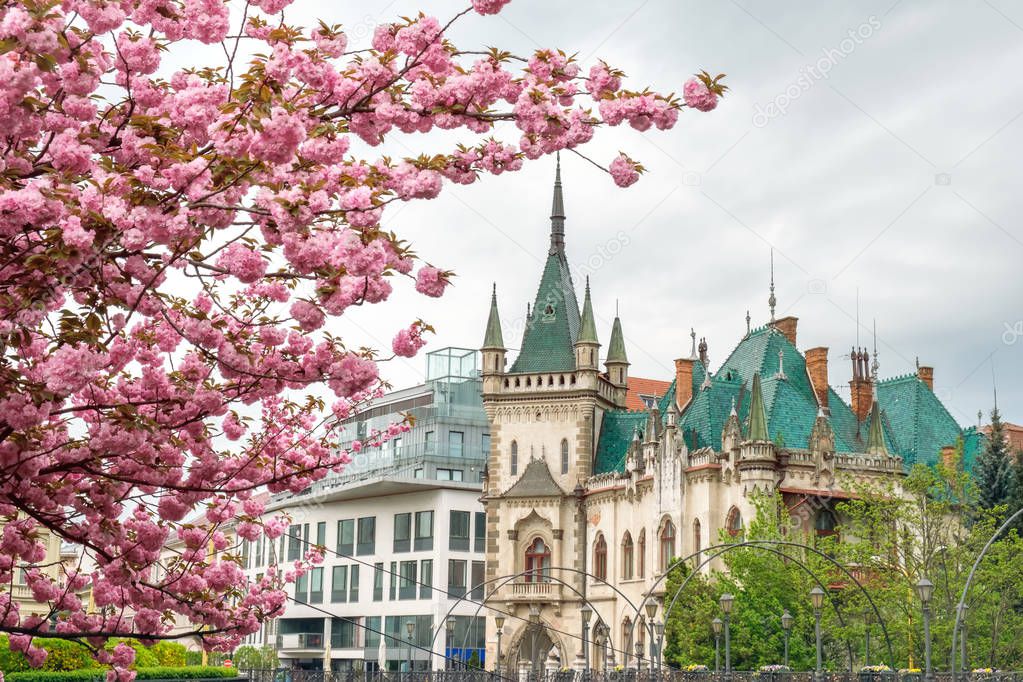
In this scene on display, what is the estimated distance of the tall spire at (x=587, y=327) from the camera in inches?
2788

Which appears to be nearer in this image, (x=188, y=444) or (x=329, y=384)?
(x=329, y=384)

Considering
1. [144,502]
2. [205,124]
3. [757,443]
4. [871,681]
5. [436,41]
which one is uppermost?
[757,443]

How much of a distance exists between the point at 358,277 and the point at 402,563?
79.2m

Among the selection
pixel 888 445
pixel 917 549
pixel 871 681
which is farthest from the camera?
pixel 888 445

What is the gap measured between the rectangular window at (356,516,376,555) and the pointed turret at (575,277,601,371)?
25.7m

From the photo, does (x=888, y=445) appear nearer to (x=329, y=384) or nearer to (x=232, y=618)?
(x=232, y=618)

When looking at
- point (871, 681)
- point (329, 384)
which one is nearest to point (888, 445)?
point (871, 681)

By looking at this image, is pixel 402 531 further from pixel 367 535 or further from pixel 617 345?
pixel 617 345

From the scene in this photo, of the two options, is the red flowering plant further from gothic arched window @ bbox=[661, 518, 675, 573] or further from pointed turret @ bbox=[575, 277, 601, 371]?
pointed turret @ bbox=[575, 277, 601, 371]

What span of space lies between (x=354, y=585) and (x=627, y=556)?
30850mm

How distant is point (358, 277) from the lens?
945 centimetres

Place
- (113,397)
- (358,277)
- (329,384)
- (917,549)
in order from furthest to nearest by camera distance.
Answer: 1. (917,549)
2. (113,397)
3. (329,384)
4. (358,277)

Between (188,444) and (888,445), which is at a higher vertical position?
(888,445)

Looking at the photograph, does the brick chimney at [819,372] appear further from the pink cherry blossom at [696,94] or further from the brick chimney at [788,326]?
the pink cherry blossom at [696,94]
